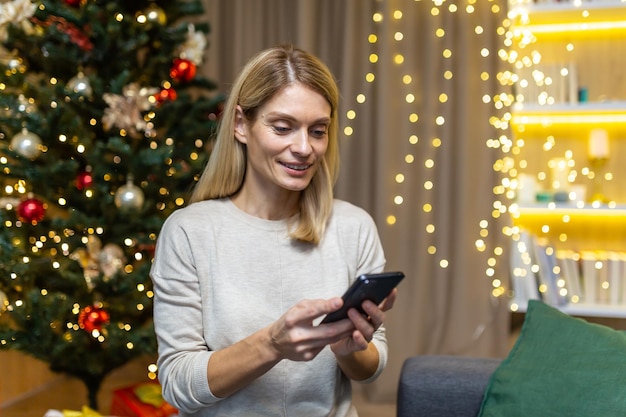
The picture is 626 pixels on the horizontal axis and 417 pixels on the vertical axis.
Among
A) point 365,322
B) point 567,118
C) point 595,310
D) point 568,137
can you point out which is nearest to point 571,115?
point 567,118

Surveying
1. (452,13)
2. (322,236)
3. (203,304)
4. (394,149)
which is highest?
(452,13)

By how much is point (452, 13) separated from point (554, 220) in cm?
99

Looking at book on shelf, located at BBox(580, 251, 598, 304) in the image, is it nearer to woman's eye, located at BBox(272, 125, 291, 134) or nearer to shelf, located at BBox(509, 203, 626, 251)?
shelf, located at BBox(509, 203, 626, 251)

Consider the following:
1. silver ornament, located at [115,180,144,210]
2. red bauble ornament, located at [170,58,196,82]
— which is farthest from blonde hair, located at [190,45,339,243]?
red bauble ornament, located at [170,58,196,82]

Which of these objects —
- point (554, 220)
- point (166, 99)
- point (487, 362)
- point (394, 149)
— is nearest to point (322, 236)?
point (487, 362)

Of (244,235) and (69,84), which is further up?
(69,84)

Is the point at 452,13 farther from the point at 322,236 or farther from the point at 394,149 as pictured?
the point at 322,236

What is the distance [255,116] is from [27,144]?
48.9 inches

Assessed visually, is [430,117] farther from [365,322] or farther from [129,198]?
[365,322]

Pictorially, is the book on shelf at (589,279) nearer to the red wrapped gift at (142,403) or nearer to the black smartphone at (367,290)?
the red wrapped gift at (142,403)

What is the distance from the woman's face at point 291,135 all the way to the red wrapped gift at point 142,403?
1.44 meters

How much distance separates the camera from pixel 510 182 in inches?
116

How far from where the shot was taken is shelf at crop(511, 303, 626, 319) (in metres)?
2.69

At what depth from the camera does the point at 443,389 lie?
1.51 m
